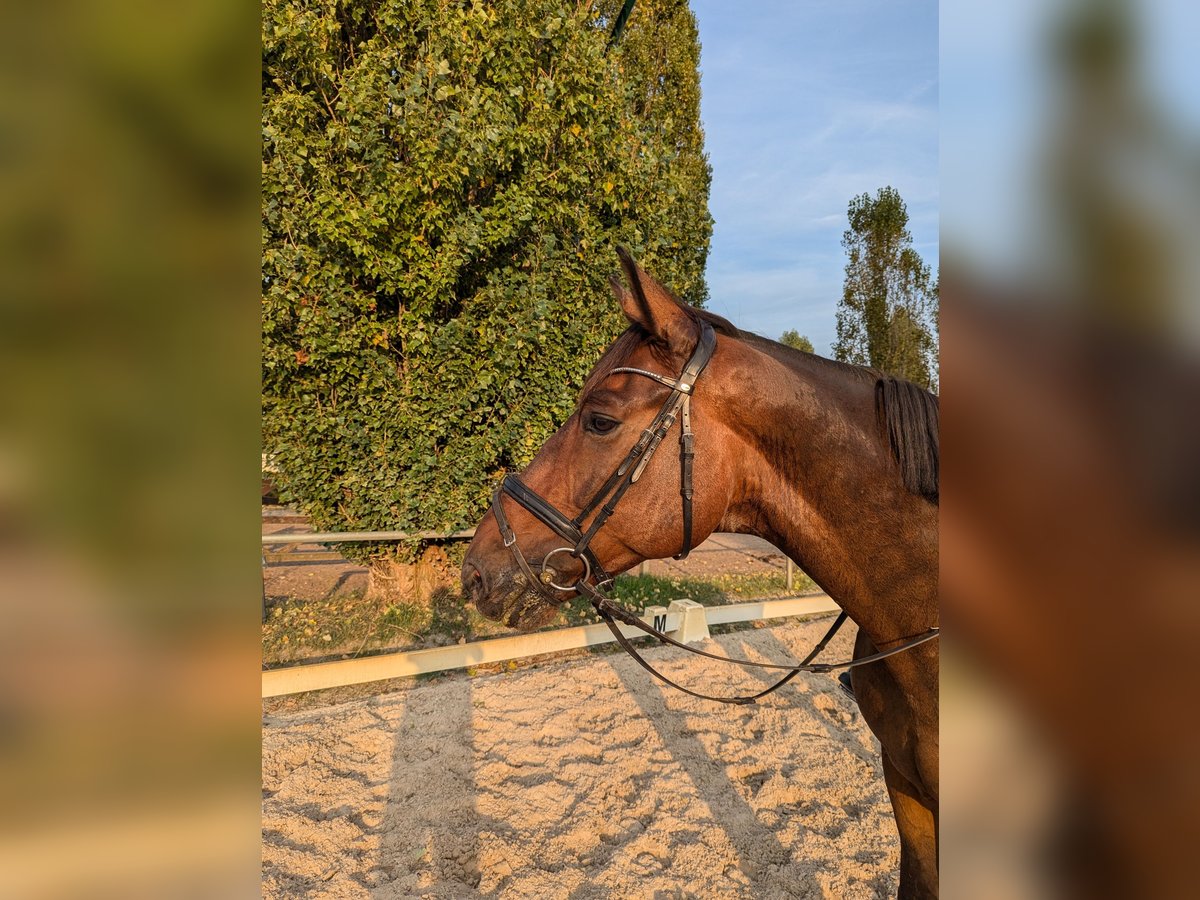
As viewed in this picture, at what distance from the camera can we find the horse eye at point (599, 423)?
2006mm

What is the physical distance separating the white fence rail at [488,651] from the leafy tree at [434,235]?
57.0 inches

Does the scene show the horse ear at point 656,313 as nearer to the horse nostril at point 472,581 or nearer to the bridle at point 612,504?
the bridle at point 612,504

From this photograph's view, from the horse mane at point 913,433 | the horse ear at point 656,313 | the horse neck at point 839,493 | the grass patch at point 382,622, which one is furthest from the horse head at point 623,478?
the grass patch at point 382,622

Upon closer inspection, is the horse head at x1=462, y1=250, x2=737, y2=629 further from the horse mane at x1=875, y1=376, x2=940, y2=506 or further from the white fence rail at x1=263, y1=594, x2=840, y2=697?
the white fence rail at x1=263, y1=594, x2=840, y2=697

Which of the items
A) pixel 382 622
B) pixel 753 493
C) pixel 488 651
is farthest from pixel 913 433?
pixel 382 622

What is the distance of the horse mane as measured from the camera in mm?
1689

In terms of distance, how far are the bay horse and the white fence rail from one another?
11.4 ft

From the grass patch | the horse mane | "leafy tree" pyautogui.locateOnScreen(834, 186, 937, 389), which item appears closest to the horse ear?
the horse mane

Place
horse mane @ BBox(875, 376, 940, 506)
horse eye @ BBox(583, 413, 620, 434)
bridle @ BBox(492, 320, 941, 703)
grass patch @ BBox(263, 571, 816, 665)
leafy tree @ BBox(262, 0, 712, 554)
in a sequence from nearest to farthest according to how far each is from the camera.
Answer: horse mane @ BBox(875, 376, 940, 506) < bridle @ BBox(492, 320, 941, 703) < horse eye @ BBox(583, 413, 620, 434) < leafy tree @ BBox(262, 0, 712, 554) < grass patch @ BBox(263, 571, 816, 665)
